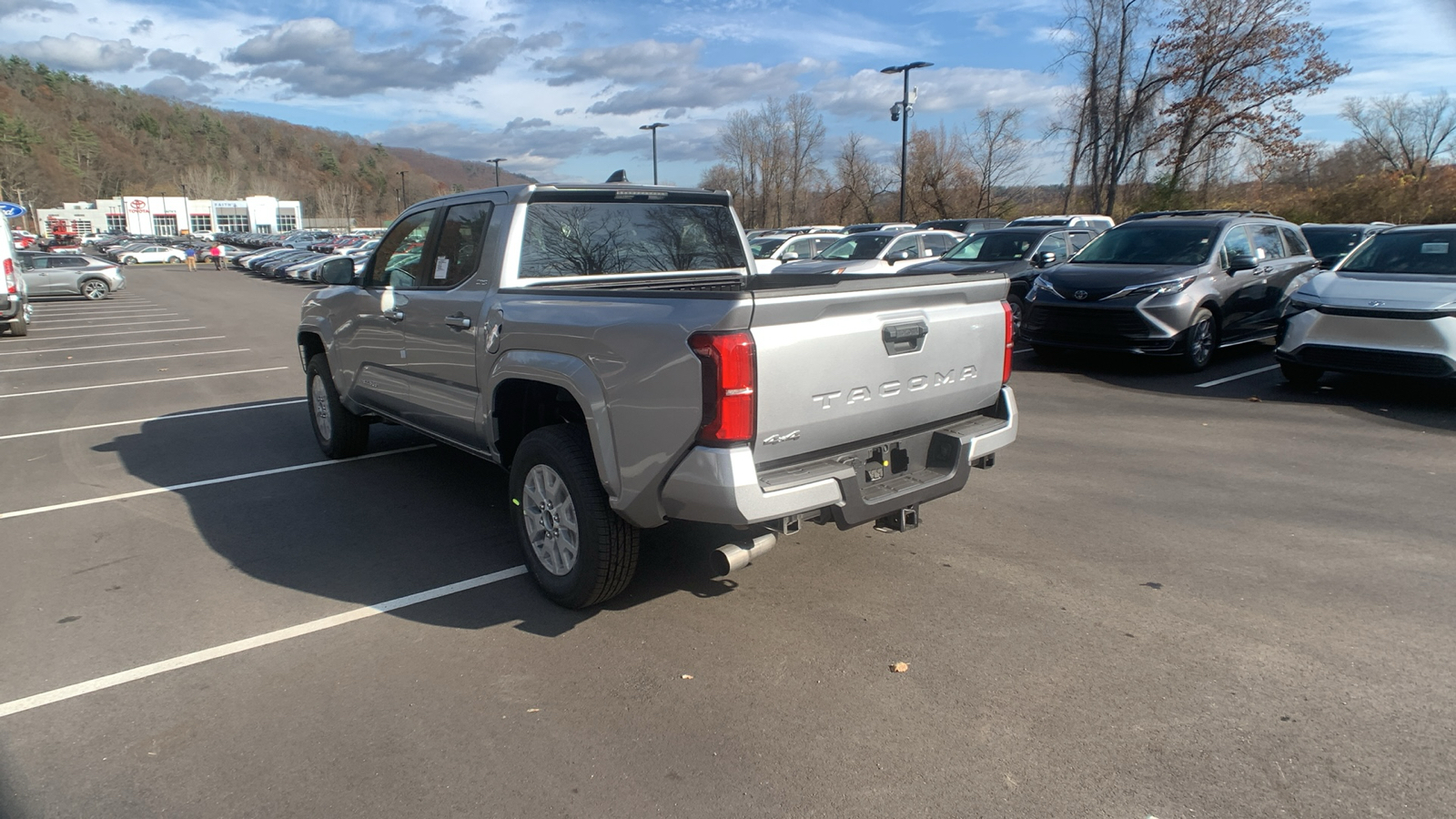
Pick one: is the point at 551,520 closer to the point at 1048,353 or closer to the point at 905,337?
the point at 905,337

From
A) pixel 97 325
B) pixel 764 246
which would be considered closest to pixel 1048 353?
pixel 764 246

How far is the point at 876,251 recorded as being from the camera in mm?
15102

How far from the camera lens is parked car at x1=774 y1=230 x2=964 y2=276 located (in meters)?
13.9

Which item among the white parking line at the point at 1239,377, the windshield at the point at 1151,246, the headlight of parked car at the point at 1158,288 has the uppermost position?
the windshield at the point at 1151,246

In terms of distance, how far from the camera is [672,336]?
10.6 feet

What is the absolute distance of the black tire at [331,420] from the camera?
266 inches

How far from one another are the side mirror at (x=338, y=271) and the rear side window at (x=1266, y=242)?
34.2 feet

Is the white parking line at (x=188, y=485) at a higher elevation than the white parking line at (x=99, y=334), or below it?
below

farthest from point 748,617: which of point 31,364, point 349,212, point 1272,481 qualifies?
point 349,212

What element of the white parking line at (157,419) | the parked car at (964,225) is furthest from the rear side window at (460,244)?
the parked car at (964,225)

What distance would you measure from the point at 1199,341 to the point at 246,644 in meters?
10.1

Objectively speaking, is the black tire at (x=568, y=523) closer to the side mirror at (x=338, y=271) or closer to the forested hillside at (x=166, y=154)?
the side mirror at (x=338, y=271)

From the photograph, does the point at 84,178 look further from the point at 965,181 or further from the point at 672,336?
the point at 672,336

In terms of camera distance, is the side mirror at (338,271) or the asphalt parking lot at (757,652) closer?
the asphalt parking lot at (757,652)
